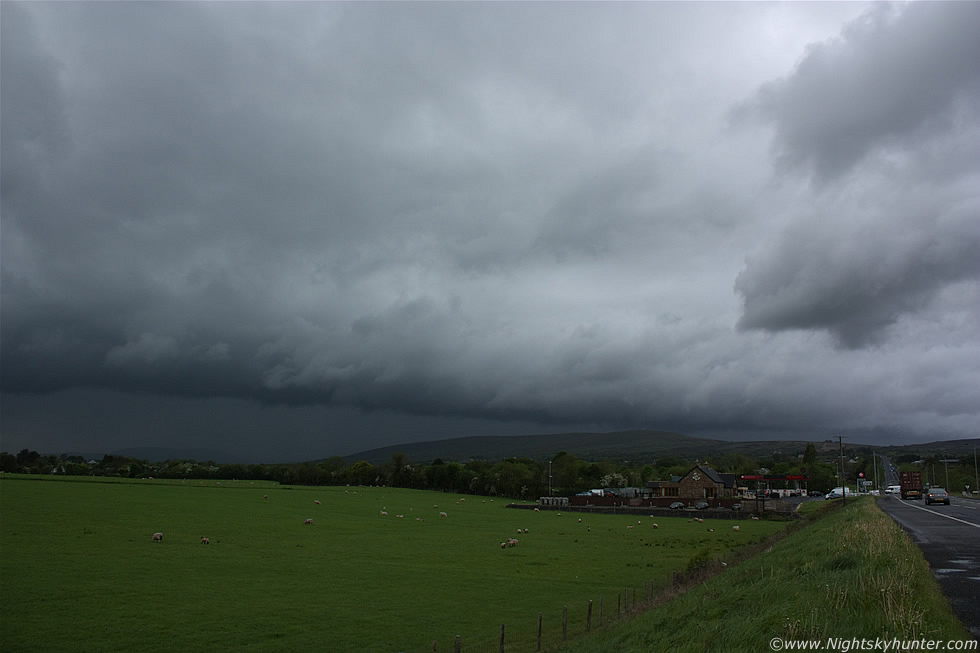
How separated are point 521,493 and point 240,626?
491 ft

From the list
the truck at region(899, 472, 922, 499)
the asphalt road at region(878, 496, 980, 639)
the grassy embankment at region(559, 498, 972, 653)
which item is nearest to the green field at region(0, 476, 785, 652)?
the grassy embankment at region(559, 498, 972, 653)

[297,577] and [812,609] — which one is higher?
[812,609]

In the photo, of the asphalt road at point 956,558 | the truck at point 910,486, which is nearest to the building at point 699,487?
the truck at point 910,486

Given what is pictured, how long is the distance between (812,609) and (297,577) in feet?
119

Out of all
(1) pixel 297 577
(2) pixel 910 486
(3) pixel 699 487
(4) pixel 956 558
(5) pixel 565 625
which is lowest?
(3) pixel 699 487

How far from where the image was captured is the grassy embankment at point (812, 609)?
1279 cm

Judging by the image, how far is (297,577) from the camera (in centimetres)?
4259

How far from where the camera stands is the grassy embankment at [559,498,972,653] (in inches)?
504

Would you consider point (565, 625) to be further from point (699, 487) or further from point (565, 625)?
point (699, 487)

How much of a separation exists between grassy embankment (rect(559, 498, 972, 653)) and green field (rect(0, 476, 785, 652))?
9.12 m

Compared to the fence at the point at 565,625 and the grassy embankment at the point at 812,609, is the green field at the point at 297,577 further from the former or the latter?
the grassy embankment at the point at 812,609

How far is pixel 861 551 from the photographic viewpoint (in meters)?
20.8

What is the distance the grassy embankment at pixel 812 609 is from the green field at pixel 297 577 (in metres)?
9.12

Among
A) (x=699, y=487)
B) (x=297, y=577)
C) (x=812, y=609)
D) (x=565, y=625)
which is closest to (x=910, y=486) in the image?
(x=699, y=487)
